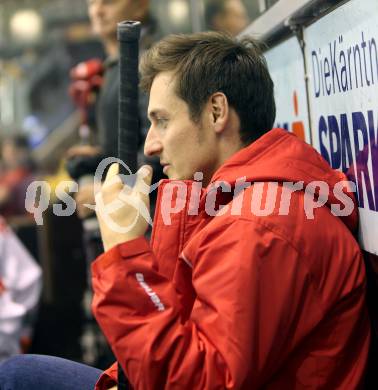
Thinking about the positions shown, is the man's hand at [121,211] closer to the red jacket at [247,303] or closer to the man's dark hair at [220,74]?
the red jacket at [247,303]

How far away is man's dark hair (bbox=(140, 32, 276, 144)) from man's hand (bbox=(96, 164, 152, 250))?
284 mm

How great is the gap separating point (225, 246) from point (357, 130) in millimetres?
506

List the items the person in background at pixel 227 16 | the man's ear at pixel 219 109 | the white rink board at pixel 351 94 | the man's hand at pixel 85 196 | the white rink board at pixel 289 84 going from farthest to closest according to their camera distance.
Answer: the man's hand at pixel 85 196, the person in background at pixel 227 16, the white rink board at pixel 289 84, the man's ear at pixel 219 109, the white rink board at pixel 351 94

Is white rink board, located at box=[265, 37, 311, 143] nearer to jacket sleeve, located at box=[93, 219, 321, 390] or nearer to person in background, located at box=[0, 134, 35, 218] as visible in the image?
jacket sleeve, located at box=[93, 219, 321, 390]

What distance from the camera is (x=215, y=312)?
167 cm

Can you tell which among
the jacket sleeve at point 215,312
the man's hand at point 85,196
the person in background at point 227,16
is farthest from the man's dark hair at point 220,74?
the man's hand at point 85,196

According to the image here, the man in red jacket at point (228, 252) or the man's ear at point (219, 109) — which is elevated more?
the man's ear at point (219, 109)

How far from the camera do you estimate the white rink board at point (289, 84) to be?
98.2 inches

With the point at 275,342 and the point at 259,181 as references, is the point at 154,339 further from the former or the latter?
the point at 259,181

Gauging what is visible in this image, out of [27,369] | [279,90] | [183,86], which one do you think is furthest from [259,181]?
[279,90]

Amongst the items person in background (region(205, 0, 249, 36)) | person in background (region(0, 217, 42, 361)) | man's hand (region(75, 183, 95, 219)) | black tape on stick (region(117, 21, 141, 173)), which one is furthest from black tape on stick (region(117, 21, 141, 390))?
person in background (region(0, 217, 42, 361))

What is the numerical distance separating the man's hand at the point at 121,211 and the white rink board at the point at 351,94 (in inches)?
19.4

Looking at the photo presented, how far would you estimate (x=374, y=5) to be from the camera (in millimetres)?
1813

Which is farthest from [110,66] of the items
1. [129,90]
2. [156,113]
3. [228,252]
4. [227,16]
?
[228,252]
